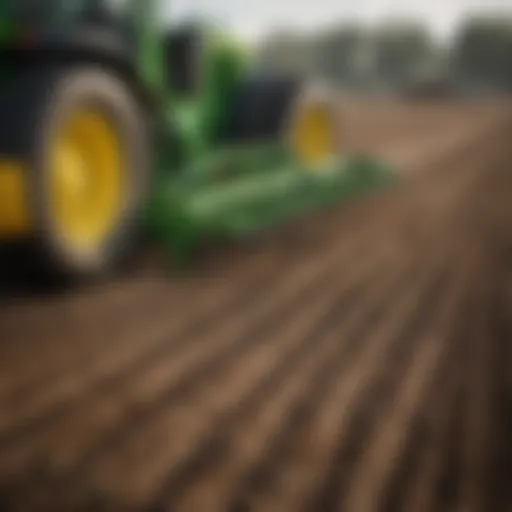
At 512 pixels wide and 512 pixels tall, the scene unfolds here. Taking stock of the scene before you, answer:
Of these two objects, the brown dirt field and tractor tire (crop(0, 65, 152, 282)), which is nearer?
the brown dirt field

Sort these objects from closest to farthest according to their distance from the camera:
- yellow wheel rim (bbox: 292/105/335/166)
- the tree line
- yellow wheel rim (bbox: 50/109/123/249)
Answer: yellow wheel rim (bbox: 50/109/123/249), yellow wheel rim (bbox: 292/105/335/166), the tree line

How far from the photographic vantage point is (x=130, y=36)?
3787mm

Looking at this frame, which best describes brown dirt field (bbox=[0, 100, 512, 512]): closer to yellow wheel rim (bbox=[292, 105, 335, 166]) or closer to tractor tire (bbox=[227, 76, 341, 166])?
tractor tire (bbox=[227, 76, 341, 166])

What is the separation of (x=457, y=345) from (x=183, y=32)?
119 inches

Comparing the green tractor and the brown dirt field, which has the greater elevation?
the green tractor

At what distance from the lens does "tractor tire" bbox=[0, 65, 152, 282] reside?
265cm

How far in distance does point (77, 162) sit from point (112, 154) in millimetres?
179

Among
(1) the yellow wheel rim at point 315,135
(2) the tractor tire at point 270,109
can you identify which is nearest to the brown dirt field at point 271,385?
(2) the tractor tire at point 270,109

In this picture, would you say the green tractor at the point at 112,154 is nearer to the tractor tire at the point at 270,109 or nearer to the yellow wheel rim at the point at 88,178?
the yellow wheel rim at the point at 88,178

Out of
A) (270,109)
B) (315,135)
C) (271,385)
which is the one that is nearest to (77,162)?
(271,385)

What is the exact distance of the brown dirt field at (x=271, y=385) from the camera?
157 cm

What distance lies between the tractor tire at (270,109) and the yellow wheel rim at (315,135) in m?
0.14

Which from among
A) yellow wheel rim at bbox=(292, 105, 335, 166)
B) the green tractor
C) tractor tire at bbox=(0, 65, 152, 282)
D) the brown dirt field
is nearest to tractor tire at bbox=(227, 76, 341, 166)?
yellow wheel rim at bbox=(292, 105, 335, 166)

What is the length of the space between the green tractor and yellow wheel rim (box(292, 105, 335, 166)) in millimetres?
996
